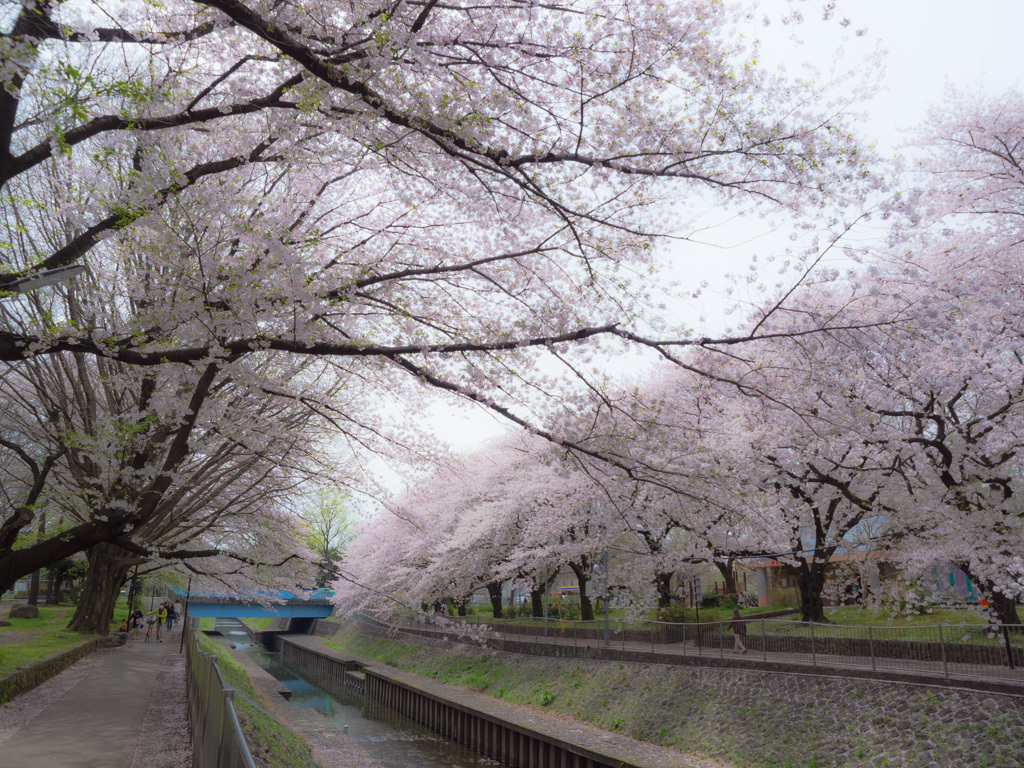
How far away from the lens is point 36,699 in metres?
12.1

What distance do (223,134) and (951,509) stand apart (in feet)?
52.3

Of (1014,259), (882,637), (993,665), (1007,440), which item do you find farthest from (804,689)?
(1014,259)

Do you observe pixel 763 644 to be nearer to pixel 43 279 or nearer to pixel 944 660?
pixel 944 660

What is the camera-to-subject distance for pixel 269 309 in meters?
6.54

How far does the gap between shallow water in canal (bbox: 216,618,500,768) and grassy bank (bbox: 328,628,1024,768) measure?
3.03 metres

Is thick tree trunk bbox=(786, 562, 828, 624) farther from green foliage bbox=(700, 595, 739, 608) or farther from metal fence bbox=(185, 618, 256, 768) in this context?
metal fence bbox=(185, 618, 256, 768)

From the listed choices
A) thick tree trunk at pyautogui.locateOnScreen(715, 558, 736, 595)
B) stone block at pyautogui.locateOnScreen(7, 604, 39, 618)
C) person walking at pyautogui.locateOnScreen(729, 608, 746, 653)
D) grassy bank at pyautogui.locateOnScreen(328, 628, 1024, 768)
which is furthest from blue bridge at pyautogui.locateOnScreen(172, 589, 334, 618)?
person walking at pyautogui.locateOnScreen(729, 608, 746, 653)

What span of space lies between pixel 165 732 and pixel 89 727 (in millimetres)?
1085

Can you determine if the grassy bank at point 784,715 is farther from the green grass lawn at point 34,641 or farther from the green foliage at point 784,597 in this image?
the green foliage at point 784,597

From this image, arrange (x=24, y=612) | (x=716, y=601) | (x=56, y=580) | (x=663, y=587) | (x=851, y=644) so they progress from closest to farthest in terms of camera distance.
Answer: (x=851, y=644) → (x=663, y=587) → (x=24, y=612) → (x=716, y=601) → (x=56, y=580)

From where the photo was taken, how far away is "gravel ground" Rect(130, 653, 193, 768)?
8.57 meters

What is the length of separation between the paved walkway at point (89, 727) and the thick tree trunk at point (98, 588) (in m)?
4.11

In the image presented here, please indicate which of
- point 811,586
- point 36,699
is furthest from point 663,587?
point 36,699

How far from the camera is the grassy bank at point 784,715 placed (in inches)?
442
